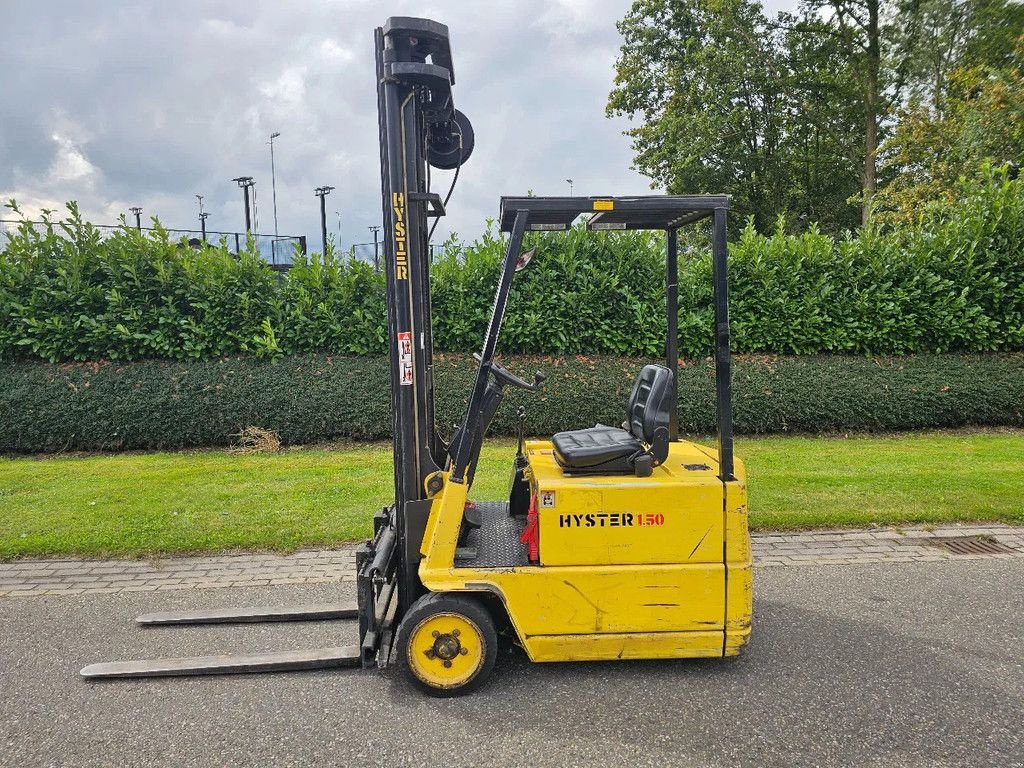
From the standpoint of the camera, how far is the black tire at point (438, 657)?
3.75 metres

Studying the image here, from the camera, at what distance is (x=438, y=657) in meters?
3.76

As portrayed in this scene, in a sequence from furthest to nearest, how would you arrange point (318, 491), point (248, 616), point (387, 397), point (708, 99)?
point (708, 99)
point (387, 397)
point (318, 491)
point (248, 616)

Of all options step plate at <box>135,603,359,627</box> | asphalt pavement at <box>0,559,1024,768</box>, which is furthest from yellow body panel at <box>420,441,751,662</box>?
step plate at <box>135,603,359,627</box>

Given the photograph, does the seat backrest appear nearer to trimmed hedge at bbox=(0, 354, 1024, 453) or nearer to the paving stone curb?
the paving stone curb

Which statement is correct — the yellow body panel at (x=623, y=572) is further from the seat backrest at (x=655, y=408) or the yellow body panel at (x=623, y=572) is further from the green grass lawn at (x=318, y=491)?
the green grass lawn at (x=318, y=491)

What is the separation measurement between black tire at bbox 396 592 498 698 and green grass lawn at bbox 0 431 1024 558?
2723 mm

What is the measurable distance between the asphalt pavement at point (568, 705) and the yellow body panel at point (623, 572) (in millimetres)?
288

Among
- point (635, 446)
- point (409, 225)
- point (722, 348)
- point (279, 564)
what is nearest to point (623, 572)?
point (635, 446)

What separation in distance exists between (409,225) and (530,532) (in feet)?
6.07

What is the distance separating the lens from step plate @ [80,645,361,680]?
3969 mm

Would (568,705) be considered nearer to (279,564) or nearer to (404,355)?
(404,355)

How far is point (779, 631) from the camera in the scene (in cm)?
450

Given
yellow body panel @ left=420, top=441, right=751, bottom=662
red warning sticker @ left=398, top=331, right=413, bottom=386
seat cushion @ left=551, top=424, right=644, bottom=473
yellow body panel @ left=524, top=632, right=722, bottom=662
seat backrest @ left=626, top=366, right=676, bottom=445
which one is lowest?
yellow body panel @ left=524, top=632, right=722, bottom=662

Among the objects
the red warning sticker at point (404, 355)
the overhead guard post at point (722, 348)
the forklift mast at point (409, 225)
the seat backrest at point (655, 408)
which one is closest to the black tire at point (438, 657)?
the forklift mast at point (409, 225)
